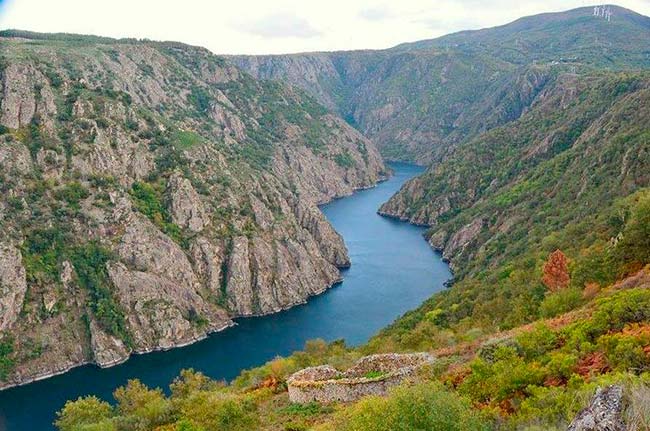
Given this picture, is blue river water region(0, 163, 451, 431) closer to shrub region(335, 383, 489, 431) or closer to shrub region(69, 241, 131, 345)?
shrub region(69, 241, 131, 345)

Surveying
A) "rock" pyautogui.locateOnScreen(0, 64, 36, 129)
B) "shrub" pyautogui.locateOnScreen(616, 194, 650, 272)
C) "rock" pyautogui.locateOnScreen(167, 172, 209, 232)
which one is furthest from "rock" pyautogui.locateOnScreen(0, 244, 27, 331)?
"shrub" pyautogui.locateOnScreen(616, 194, 650, 272)

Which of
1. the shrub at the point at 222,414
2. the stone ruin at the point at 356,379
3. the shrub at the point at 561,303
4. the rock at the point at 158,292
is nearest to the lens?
the stone ruin at the point at 356,379

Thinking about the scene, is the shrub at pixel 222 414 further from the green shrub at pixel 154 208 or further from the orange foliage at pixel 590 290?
the green shrub at pixel 154 208

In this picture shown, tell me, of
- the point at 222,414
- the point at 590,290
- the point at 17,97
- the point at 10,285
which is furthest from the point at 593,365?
the point at 17,97

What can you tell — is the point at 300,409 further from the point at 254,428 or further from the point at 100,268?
the point at 100,268

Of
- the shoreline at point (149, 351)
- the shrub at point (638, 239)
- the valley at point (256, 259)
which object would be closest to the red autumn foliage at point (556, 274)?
the valley at point (256, 259)

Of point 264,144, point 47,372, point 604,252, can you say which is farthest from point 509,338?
point 264,144
